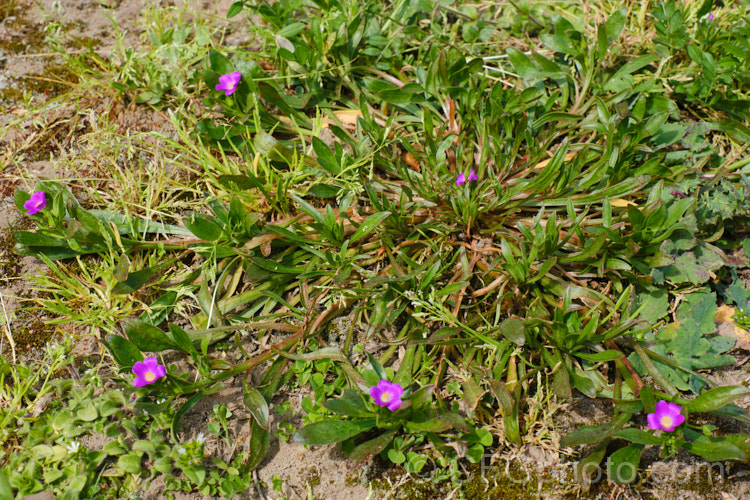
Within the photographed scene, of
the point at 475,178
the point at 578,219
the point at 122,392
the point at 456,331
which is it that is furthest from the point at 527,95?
the point at 122,392

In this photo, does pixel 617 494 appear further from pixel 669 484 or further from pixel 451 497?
pixel 451 497

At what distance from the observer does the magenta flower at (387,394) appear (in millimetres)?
2012

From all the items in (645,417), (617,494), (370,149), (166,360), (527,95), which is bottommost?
(166,360)

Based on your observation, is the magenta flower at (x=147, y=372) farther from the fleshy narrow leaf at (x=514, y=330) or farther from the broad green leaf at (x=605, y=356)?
the broad green leaf at (x=605, y=356)

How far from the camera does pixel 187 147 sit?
9.86 feet

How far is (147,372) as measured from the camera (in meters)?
2.13

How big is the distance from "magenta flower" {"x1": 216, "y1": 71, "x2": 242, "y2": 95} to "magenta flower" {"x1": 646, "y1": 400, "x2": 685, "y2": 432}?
2.37 meters

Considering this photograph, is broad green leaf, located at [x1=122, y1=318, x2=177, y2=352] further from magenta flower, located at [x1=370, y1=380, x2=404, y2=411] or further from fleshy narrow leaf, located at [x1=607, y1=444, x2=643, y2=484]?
fleshy narrow leaf, located at [x1=607, y1=444, x2=643, y2=484]

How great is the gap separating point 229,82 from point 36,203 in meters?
1.07

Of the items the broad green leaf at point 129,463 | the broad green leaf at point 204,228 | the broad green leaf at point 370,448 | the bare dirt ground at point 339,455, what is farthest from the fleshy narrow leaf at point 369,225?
the broad green leaf at point 129,463

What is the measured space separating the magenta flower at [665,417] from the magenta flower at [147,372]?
178 cm

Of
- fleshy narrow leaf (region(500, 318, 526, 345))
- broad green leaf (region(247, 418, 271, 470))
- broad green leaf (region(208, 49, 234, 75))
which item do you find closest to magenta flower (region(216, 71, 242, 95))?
broad green leaf (region(208, 49, 234, 75))

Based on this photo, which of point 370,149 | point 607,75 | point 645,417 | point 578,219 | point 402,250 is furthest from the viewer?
point 607,75

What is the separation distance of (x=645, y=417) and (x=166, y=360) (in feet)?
6.56
